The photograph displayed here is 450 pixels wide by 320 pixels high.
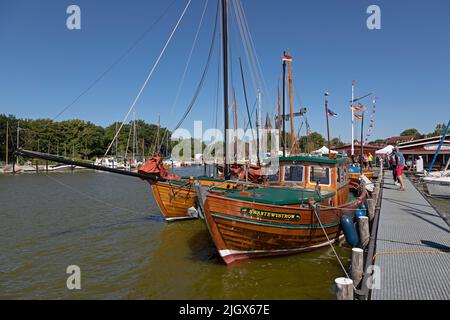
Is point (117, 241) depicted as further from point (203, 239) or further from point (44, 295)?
point (44, 295)

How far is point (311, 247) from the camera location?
969 centimetres

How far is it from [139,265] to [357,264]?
668cm

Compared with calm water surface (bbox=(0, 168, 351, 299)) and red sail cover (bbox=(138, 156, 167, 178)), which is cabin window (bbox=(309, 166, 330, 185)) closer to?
calm water surface (bbox=(0, 168, 351, 299))

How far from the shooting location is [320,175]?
1047cm

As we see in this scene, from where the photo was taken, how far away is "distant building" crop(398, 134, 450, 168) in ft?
99.5

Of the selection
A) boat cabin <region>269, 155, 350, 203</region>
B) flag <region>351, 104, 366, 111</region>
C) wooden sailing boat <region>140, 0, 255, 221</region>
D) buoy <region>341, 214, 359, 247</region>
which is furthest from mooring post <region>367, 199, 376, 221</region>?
flag <region>351, 104, 366, 111</region>

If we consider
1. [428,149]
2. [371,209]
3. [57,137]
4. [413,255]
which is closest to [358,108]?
[428,149]

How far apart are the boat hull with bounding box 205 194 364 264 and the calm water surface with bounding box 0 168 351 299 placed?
0.47 metres

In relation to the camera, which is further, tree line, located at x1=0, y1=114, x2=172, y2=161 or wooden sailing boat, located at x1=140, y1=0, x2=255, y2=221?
tree line, located at x1=0, y1=114, x2=172, y2=161

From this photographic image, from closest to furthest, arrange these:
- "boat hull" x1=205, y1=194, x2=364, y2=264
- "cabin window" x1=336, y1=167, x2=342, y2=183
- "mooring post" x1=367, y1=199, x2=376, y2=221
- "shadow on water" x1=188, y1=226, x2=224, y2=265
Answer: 1. "boat hull" x1=205, y1=194, x2=364, y2=264
2. "shadow on water" x1=188, y1=226, x2=224, y2=265
3. "cabin window" x1=336, y1=167, x2=342, y2=183
4. "mooring post" x1=367, y1=199, x2=376, y2=221

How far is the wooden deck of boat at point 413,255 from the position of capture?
5350 mm

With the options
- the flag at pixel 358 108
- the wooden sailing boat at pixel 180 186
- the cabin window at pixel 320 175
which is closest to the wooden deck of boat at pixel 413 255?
the cabin window at pixel 320 175
